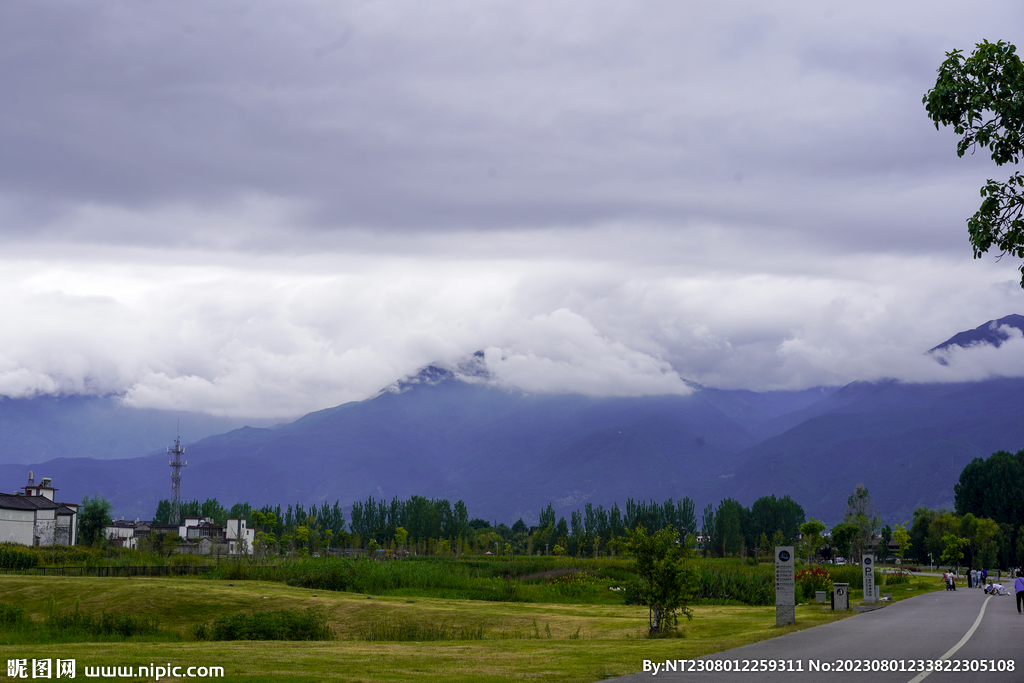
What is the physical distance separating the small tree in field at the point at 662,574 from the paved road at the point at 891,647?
12.7ft

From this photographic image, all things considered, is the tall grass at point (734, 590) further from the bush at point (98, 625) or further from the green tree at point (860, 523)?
the green tree at point (860, 523)

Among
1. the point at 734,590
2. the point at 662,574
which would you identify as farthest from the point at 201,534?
the point at 662,574

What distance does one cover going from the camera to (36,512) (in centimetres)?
8331

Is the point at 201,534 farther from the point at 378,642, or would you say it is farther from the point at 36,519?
the point at 378,642

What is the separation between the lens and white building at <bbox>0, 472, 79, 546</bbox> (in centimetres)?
7806

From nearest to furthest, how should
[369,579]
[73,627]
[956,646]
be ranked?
[956,646] → [73,627] → [369,579]

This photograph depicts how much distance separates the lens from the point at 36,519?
8331cm

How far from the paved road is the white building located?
64.5 meters

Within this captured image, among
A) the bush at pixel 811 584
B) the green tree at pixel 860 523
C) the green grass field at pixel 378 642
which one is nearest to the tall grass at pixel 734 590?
the bush at pixel 811 584

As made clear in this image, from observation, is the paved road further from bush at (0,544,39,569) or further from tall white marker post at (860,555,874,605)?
bush at (0,544,39,569)

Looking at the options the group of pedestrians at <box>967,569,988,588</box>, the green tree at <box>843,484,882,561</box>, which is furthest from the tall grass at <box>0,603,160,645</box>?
the green tree at <box>843,484,882,561</box>

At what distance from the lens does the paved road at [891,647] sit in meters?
15.7

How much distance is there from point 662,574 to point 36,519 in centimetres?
7292

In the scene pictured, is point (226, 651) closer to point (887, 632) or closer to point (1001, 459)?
point (887, 632)
